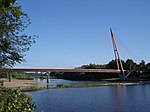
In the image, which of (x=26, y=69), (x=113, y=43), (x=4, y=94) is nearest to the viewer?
(x=4, y=94)

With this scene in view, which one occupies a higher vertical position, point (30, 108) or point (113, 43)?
point (113, 43)

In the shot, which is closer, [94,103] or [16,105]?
[16,105]

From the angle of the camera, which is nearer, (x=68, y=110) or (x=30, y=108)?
(x=30, y=108)

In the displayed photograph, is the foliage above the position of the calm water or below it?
above

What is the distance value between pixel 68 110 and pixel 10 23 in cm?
2159

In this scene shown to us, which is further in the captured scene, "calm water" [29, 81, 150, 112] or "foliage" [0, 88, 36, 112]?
"calm water" [29, 81, 150, 112]

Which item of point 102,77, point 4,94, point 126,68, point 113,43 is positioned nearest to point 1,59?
point 4,94

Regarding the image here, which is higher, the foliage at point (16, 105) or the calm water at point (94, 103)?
the foliage at point (16, 105)

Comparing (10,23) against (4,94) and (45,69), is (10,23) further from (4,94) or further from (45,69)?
(45,69)

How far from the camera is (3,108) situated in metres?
6.04

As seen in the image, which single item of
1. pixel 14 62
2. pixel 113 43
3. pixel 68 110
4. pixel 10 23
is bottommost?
pixel 68 110

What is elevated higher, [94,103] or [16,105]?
[16,105]

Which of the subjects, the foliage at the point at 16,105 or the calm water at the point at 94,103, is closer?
the foliage at the point at 16,105

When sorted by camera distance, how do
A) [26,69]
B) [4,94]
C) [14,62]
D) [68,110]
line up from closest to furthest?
[4,94]
[14,62]
[68,110]
[26,69]
